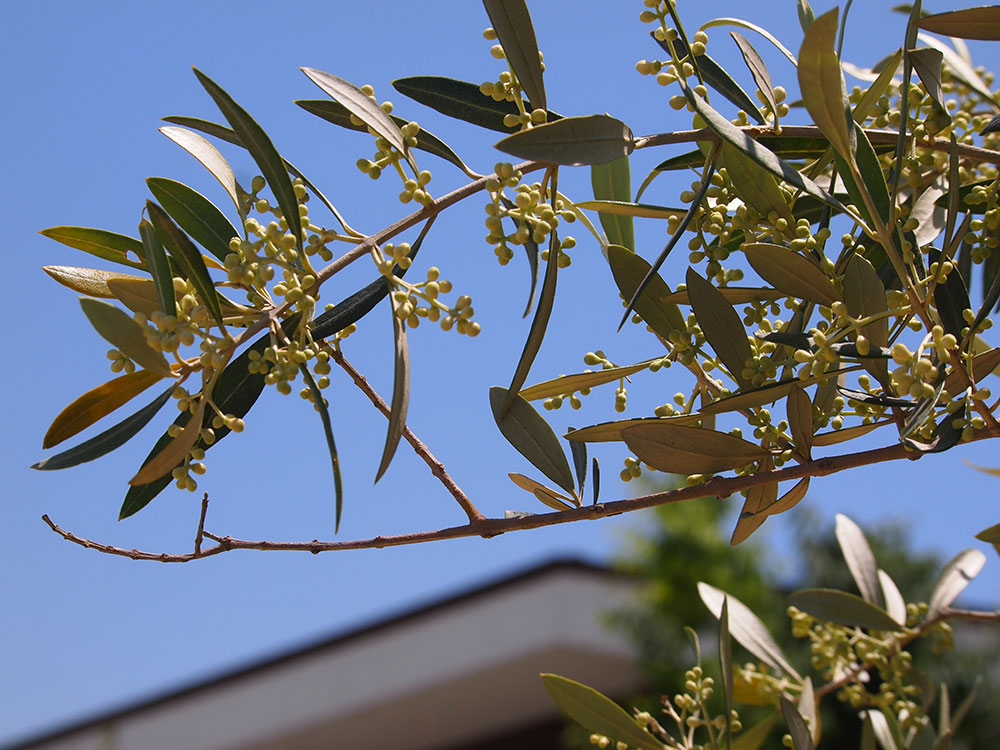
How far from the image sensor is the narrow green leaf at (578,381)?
72 cm

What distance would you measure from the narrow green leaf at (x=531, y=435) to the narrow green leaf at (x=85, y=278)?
0.83 feet

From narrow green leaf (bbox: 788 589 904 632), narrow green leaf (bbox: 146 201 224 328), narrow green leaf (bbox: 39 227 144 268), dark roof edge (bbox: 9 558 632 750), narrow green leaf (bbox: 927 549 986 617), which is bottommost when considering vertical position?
dark roof edge (bbox: 9 558 632 750)

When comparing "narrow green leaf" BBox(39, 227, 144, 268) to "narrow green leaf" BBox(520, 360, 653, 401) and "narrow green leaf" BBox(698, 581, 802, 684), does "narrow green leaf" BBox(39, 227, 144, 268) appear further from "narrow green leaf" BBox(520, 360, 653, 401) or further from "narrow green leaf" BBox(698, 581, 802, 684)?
"narrow green leaf" BBox(698, 581, 802, 684)

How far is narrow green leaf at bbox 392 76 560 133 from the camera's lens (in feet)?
2.20

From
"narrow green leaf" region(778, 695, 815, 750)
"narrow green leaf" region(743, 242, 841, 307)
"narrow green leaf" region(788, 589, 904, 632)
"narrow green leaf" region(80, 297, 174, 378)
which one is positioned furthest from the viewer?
"narrow green leaf" region(788, 589, 904, 632)

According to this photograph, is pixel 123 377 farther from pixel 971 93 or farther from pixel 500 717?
pixel 500 717

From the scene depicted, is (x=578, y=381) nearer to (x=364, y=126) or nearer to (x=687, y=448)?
(x=687, y=448)

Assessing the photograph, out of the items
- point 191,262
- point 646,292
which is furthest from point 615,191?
point 191,262

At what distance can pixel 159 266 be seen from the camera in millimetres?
506

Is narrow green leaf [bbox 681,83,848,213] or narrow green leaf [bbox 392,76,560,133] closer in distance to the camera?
narrow green leaf [bbox 681,83,848,213]

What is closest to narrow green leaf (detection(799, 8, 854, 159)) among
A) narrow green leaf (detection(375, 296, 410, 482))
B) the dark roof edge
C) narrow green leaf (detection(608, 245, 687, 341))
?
narrow green leaf (detection(608, 245, 687, 341))

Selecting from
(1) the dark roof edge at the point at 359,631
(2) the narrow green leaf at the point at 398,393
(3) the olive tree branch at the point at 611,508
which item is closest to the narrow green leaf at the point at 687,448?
(3) the olive tree branch at the point at 611,508

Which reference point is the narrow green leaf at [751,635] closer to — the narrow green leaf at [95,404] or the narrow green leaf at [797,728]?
the narrow green leaf at [797,728]

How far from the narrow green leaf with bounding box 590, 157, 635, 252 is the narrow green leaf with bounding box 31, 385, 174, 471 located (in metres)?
0.36
